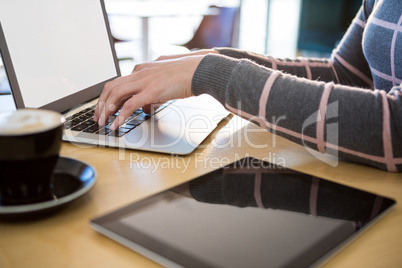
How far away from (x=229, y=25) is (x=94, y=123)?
9.13 feet

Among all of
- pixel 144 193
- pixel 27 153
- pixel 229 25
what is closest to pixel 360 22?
pixel 144 193

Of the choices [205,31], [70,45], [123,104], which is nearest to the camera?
[123,104]

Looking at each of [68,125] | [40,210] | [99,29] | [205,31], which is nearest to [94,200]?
[40,210]

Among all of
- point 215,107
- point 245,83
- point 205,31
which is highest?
point 245,83

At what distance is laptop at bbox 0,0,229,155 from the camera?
2.29 feet

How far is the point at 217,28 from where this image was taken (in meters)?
3.37

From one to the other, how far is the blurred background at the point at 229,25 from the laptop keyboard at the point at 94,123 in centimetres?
183

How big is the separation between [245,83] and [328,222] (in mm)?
273

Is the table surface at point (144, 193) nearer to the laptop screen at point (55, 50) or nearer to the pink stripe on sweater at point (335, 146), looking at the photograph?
the pink stripe on sweater at point (335, 146)

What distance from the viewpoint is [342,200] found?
510mm

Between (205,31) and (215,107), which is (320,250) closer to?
(215,107)

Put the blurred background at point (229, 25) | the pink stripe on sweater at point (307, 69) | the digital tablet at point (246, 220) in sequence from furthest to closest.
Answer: the blurred background at point (229, 25)
the pink stripe on sweater at point (307, 69)
the digital tablet at point (246, 220)

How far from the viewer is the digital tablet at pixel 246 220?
39cm

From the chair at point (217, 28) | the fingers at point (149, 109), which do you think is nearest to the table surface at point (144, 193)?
the fingers at point (149, 109)
